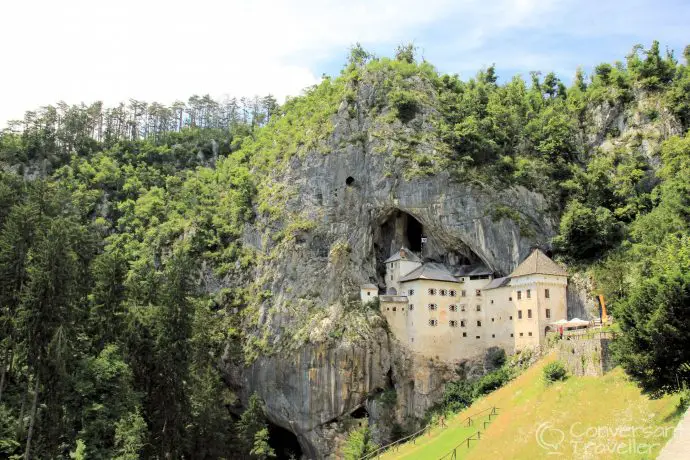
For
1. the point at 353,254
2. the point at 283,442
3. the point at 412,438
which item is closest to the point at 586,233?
the point at 353,254

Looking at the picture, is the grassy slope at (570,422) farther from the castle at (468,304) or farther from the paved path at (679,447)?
the castle at (468,304)

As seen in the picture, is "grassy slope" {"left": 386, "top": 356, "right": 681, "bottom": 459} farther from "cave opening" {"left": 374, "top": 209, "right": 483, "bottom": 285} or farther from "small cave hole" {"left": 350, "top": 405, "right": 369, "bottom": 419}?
"cave opening" {"left": 374, "top": 209, "right": 483, "bottom": 285}

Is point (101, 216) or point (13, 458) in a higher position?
point (101, 216)

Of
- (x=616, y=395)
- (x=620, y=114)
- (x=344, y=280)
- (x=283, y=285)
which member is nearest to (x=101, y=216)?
(x=283, y=285)

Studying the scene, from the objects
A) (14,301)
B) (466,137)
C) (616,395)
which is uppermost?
(466,137)

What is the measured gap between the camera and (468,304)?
66.9m

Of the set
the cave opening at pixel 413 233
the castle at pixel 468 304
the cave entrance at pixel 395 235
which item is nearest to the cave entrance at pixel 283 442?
the castle at pixel 468 304

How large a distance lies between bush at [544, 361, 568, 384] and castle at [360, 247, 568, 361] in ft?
48.1

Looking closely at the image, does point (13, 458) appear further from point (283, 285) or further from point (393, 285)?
point (393, 285)

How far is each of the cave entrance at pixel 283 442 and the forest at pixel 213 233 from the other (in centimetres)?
440

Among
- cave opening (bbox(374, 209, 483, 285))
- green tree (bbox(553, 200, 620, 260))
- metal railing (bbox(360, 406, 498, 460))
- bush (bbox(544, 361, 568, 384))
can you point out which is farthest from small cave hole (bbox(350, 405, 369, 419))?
bush (bbox(544, 361, 568, 384))

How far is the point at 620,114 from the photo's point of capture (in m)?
77.5

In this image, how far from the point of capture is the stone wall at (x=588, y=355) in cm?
4203

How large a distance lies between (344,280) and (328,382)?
394 inches
